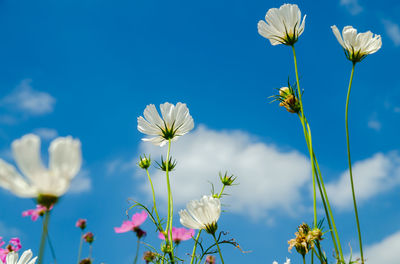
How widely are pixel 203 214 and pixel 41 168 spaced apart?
26.1 inches

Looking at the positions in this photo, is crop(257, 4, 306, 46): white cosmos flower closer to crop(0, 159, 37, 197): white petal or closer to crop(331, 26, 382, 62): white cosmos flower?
crop(331, 26, 382, 62): white cosmos flower

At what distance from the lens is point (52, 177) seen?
0.37 meters

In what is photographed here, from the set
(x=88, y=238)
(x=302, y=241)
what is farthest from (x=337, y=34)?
(x=88, y=238)

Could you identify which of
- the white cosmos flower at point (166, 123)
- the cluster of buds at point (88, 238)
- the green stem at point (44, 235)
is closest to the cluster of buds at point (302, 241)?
the white cosmos flower at point (166, 123)

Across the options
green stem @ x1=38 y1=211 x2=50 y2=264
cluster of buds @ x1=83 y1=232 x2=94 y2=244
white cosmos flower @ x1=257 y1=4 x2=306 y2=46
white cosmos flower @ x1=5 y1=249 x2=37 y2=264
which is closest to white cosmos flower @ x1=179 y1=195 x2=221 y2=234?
white cosmos flower @ x1=5 y1=249 x2=37 y2=264

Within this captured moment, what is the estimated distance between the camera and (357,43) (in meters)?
1.12

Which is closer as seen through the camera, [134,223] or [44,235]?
[44,235]

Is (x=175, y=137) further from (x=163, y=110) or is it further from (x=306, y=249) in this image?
(x=306, y=249)

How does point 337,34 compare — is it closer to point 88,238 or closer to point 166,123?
point 166,123

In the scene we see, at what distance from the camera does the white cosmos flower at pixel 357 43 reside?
111 centimetres

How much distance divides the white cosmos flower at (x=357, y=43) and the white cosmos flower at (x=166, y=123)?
0.51 metres

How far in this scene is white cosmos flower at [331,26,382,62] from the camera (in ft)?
3.63

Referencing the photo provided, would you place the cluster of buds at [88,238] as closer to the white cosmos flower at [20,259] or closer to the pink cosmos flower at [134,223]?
the pink cosmos flower at [134,223]

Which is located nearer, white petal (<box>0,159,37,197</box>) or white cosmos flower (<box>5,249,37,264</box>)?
white petal (<box>0,159,37,197</box>)
